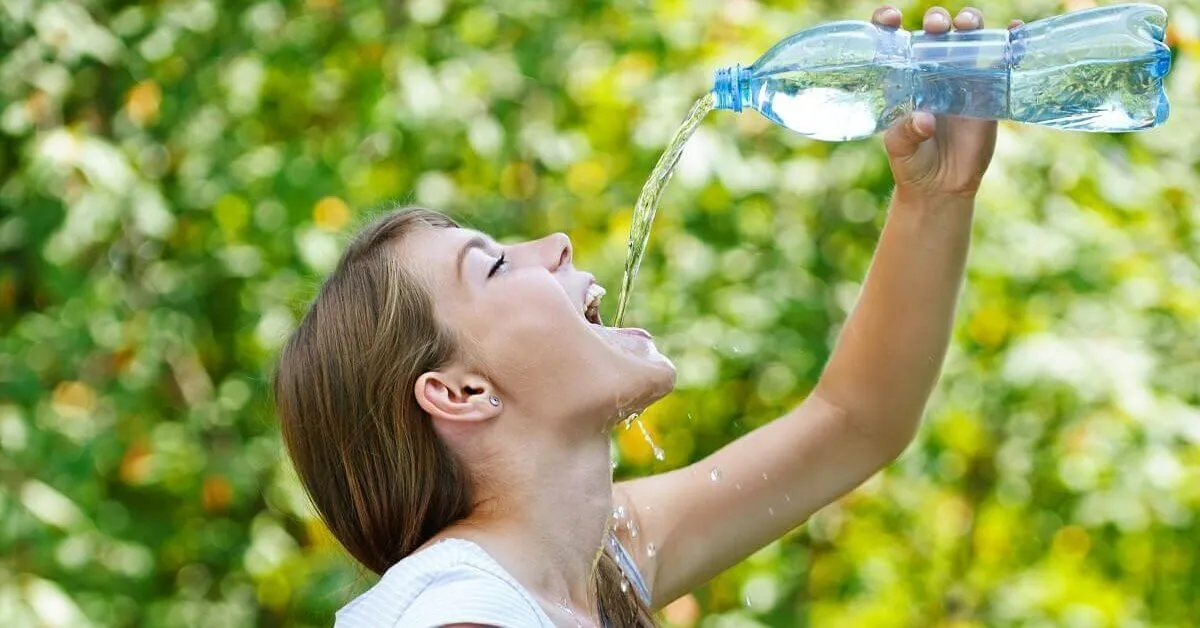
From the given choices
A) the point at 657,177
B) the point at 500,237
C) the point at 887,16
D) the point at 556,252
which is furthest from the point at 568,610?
the point at 500,237

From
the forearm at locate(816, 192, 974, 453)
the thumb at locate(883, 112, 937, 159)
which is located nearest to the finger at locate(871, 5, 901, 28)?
the thumb at locate(883, 112, 937, 159)

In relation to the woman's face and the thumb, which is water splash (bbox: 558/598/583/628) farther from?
the thumb

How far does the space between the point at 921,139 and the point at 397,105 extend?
1.47 m

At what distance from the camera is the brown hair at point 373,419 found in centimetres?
188

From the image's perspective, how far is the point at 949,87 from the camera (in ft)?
6.93

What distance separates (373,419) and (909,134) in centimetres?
76

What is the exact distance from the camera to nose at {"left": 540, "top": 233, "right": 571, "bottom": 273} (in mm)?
1957

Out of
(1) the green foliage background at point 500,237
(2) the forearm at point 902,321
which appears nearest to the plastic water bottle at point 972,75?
(2) the forearm at point 902,321

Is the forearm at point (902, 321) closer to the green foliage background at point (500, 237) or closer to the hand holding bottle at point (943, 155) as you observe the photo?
the hand holding bottle at point (943, 155)

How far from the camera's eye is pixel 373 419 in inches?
74.0

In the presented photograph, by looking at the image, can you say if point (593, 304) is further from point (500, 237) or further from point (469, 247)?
point (500, 237)

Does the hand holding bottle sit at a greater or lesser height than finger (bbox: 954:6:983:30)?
lesser

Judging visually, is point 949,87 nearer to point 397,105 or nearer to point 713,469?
point 713,469

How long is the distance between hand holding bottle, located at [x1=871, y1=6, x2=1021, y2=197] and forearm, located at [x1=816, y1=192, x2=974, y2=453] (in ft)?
0.06
